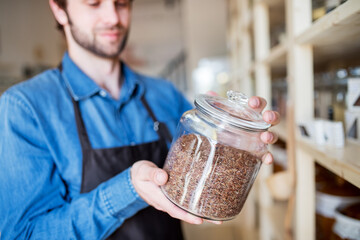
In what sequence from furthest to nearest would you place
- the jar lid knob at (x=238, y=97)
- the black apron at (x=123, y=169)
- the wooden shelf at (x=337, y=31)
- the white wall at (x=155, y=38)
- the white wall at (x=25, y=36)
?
the white wall at (x=155, y=38) < the white wall at (x=25, y=36) < the black apron at (x=123, y=169) < the jar lid knob at (x=238, y=97) < the wooden shelf at (x=337, y=31)

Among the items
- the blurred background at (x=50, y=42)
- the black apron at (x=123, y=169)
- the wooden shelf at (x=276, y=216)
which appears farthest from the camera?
the blurred background at (x=50, y=42)

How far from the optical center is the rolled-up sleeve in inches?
25.8

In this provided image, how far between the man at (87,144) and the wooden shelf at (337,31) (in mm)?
219

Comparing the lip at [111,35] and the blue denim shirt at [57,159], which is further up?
the lip at [111,35]

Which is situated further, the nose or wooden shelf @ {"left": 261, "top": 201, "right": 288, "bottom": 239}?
wooden shelf @ {"left": 261, "top": 201, "right": 288, "bottom": 239}

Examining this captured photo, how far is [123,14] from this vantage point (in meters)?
0.92

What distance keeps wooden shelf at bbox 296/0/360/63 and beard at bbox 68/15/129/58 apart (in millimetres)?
582

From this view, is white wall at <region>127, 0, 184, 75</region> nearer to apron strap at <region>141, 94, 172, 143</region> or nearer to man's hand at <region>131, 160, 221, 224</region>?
apron strap at <region>141, 94, 172, 143</region>

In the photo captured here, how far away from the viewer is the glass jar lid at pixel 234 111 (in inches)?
21.4

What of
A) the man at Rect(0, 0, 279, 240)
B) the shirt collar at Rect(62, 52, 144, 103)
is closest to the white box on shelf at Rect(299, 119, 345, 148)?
the man at Rect(0, 0, 279, 240)

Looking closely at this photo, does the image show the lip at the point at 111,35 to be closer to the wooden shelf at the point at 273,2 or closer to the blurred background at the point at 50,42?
the wooden shelf at the point at 273,2

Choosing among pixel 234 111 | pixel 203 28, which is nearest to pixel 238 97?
pixel 234 111

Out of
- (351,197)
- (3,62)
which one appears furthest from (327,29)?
(3,62)

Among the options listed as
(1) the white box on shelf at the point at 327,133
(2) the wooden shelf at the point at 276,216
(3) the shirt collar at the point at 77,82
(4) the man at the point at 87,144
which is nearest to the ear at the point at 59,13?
(4) the man at the point at 87,144
